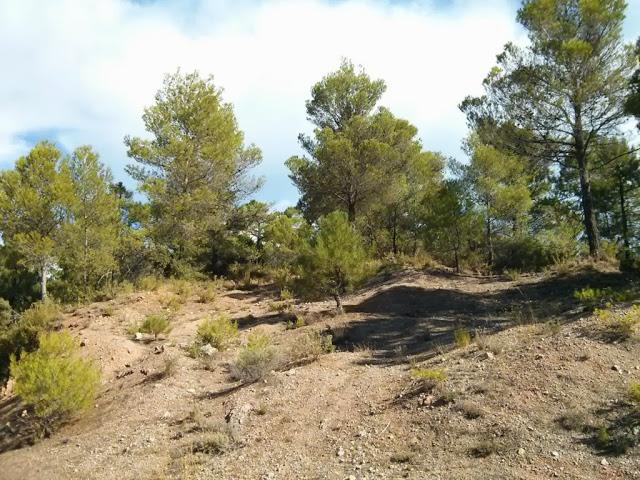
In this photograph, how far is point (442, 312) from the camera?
1374 centimetres

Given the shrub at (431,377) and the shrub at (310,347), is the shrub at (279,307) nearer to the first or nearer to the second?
the shrub at (310,347)

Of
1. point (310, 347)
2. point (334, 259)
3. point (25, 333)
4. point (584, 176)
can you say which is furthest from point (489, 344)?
point (25, 333)

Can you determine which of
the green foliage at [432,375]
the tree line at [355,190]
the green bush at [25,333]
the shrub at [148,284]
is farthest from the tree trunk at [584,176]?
the green bush at [25,333]

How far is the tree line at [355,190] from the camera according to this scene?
16625 millimetres

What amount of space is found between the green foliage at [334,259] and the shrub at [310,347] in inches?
96.1

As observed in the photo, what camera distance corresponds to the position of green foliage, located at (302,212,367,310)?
1336 cm

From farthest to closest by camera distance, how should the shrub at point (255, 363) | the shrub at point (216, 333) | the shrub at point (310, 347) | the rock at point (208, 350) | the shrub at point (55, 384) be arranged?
the shrub at point (216, 333), the rock at point (208, 350), the shrub at point (310, 347), the shrub at point (255, 363), the shrub at point (55, 384)

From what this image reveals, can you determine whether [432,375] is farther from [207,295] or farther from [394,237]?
[394,237]

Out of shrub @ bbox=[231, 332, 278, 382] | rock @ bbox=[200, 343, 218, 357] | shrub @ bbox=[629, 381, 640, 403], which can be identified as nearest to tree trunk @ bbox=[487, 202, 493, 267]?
rock @ bbox=[200, 343, 218, 357]

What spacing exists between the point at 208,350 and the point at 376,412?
17.9ft

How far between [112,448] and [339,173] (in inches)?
623

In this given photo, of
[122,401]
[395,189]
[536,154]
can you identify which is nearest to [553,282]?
[536,154]

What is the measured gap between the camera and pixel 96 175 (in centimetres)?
2067

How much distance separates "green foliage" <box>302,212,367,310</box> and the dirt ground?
1.42 metres
